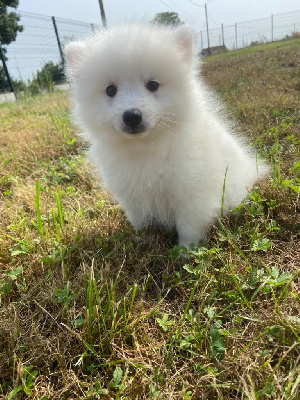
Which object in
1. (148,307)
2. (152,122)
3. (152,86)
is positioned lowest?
(148,307)

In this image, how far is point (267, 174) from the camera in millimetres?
2367

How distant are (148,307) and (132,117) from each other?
90 centimetres

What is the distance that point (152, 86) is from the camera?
1.65 m

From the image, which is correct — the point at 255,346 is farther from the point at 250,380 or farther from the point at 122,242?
the point at 122,242

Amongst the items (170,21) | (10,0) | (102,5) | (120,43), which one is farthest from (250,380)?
(10,0)

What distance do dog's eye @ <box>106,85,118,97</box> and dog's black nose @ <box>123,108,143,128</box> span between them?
198 millimetres

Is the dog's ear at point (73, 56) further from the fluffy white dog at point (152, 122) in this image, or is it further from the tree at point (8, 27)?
the tree at point (8, 27)

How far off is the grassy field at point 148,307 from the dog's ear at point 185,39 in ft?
3.01

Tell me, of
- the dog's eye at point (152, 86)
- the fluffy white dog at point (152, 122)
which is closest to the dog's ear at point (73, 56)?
the fluffy white dog at point (152, 122)

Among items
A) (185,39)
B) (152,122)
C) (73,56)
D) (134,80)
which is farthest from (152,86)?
(73,56)

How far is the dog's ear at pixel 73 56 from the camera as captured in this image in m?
1.81

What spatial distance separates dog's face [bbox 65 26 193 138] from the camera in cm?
157

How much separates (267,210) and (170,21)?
1379 millimetres

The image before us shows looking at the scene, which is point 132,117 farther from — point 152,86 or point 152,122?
point 152,86
